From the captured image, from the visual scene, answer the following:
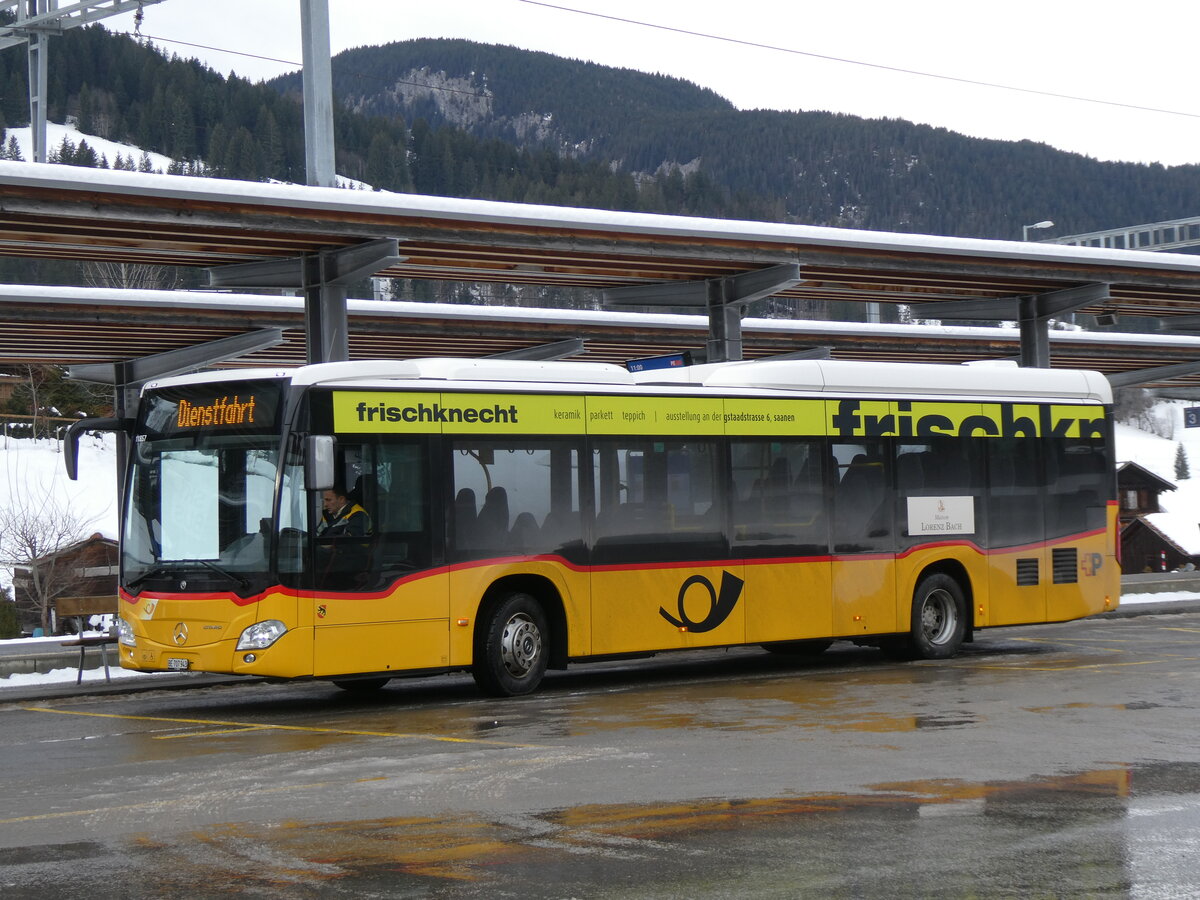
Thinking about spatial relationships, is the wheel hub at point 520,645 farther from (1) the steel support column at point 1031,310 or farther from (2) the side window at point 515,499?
(1) the steel support column at point 1031,310

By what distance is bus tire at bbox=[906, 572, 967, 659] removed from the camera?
17.9 m

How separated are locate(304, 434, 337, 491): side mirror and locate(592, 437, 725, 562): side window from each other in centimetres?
296

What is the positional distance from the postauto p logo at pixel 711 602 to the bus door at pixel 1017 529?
3964 mm

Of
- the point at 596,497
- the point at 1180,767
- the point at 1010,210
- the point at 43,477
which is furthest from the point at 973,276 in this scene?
the point at 1010,210

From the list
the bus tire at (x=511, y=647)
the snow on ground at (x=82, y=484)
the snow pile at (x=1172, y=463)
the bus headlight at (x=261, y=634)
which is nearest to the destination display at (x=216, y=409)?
the bus headlight at (x=261, y=634)

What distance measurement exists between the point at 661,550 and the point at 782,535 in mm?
1631

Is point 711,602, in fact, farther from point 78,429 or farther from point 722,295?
point 722,295

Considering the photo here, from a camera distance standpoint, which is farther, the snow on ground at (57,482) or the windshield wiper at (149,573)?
the snow on ground at (57,482)

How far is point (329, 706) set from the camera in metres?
14.6

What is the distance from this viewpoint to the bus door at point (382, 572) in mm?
13539

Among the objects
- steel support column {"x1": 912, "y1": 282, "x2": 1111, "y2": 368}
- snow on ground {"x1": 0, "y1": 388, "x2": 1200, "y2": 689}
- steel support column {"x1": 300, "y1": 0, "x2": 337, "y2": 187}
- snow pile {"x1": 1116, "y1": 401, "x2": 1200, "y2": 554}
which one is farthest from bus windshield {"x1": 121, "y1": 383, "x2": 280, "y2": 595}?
snow pile {"x1": 1116, "y1": 401, "x2": 1200, "y2": 554}

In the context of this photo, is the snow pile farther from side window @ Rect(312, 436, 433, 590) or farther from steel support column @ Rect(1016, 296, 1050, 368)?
side window @ Rect(312, 436, 433, 590)

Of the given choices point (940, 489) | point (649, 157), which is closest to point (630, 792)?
point (940, 489)

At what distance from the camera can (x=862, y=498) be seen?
17406 millimetres
